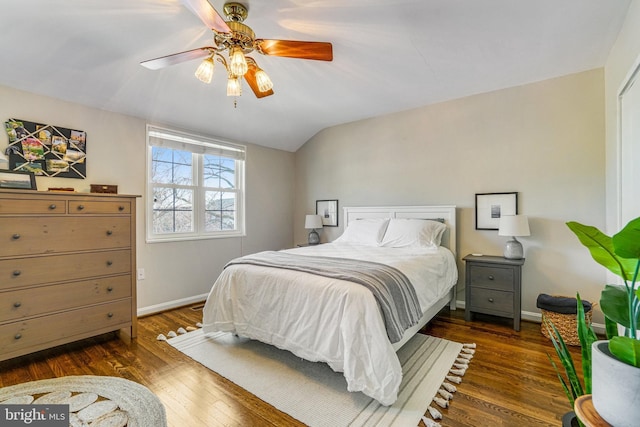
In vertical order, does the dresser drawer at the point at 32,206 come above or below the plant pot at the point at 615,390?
above

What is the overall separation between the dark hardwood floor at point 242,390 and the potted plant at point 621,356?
100cm

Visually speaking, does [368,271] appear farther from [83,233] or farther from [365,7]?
[83,233]

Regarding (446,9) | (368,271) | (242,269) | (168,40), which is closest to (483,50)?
(446,9)

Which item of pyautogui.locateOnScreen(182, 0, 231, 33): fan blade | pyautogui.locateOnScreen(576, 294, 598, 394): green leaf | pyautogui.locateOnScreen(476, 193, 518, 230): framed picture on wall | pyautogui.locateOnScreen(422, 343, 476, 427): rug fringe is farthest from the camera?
pyautogui.locateOnScreen(476, 193, 518, 230): framed picture on wall

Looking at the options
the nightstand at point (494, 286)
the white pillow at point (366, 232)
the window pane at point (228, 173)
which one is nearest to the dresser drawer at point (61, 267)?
the window pane at point (228, 173)

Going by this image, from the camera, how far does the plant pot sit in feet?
2.50

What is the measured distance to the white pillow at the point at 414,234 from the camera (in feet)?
10.5

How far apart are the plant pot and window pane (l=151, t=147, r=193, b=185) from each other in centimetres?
388

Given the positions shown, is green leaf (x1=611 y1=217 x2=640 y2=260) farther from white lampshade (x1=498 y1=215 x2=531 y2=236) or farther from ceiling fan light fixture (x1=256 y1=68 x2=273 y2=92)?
white lampshade (x1=498 y1=215 x2=531 y2=236)

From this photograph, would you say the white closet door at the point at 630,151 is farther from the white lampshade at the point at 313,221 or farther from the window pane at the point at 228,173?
the window pane at the point at 228,173

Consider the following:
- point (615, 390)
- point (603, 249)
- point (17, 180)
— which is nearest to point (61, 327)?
point (17, 180)

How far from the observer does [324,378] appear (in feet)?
6.59

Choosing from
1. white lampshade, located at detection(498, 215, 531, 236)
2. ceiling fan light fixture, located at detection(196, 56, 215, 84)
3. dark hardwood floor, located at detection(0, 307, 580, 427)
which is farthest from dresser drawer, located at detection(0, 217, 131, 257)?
white lampshade, located at detection(498, 215, 531, 236)

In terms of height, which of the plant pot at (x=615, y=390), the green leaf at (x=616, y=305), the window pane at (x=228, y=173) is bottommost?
the plant pot at (x=615, y=390)
